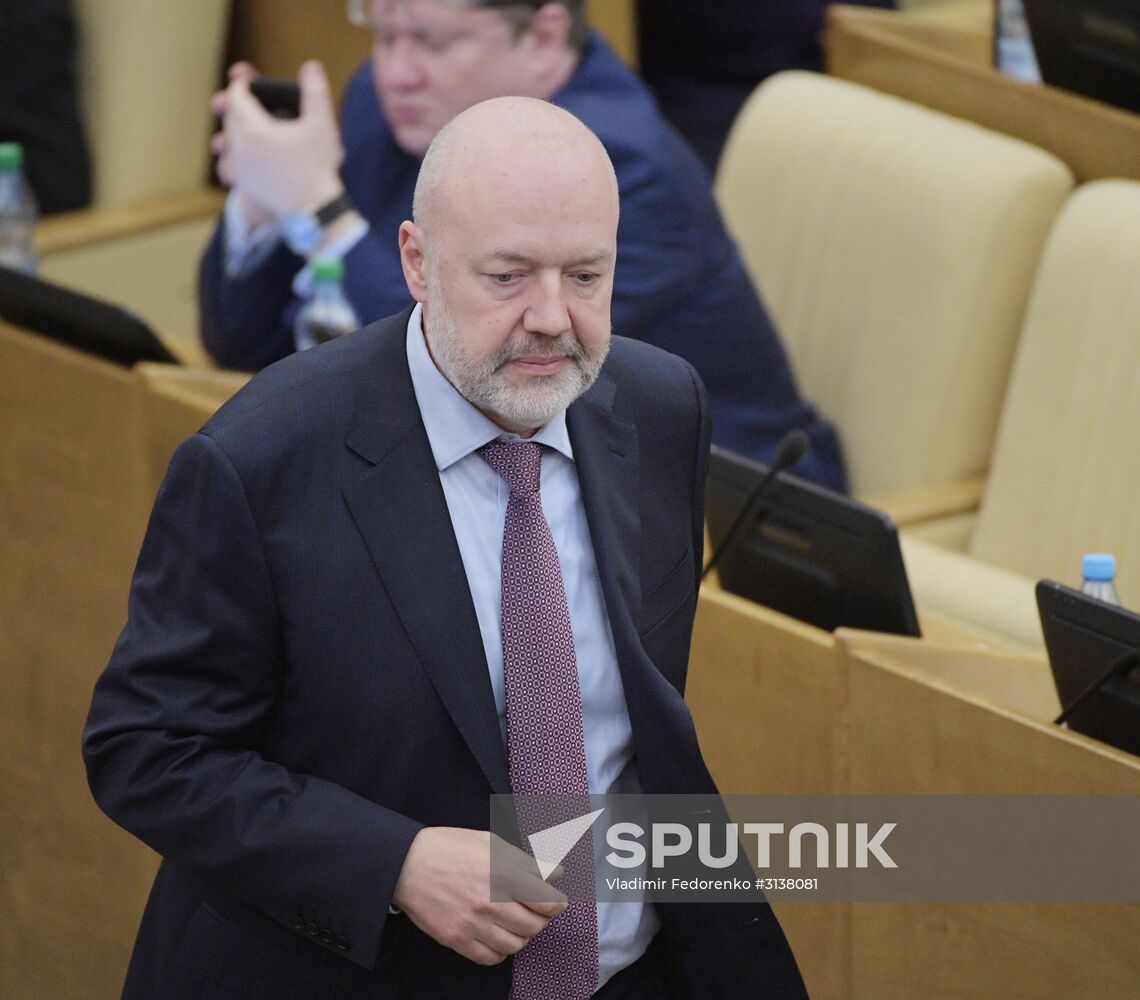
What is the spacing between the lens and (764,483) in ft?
7.09

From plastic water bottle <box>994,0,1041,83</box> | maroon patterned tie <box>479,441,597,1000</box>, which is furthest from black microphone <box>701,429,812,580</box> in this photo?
plastic water bottle <box>994,0,1041,83</box>

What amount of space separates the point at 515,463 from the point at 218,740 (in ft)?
0.98

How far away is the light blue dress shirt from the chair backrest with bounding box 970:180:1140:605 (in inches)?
50.9

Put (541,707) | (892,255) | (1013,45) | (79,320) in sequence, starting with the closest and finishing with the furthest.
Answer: (541,707), (79,320), (892,255), (1013,45)

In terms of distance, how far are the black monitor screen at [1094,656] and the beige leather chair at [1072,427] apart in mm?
726

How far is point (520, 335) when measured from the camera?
1.42 meters

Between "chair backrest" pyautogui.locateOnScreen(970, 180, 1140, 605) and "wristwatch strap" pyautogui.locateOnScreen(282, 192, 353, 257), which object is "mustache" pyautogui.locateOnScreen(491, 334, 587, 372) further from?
"chair backrest" pyautogui.locateOnScreen(970, 180, 1140, 605)

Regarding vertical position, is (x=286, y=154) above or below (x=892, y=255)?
above

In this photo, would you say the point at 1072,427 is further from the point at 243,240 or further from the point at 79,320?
the point at 79,320

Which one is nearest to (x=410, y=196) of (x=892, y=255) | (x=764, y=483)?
(x=892, y=255)

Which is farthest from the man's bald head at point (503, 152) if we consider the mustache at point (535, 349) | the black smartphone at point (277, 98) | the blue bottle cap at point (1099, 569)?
the black smartphone at point (277, 98)

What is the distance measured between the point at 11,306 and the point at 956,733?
150cm

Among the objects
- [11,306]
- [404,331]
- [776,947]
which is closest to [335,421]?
[404,331]

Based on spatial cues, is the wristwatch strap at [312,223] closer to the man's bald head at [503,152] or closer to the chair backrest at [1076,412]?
the chair backrest at [1076,412]
